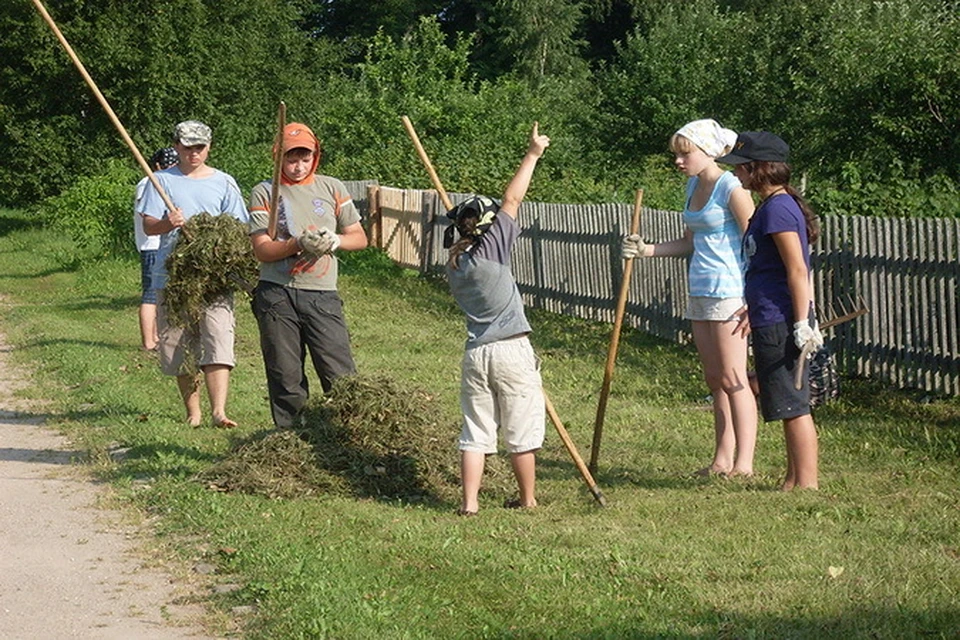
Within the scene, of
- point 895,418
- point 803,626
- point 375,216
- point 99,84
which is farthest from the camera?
point 99,84

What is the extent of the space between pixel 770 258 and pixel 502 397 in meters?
1.47

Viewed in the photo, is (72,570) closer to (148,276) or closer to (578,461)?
(578,461)

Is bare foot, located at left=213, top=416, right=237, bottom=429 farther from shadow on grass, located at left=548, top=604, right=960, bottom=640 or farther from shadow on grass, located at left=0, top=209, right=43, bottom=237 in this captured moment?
shadow on grass, located at left=0, top=209, right=43, bottom=237

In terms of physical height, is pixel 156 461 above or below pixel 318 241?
below

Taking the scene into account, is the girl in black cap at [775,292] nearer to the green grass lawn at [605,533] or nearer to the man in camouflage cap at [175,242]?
the green grass lawn at [605,533]

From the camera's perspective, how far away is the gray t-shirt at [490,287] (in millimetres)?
7172

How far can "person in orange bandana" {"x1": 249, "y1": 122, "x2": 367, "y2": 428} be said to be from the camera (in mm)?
8188

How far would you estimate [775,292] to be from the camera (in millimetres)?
7375

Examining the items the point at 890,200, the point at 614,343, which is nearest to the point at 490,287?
the point at 614,343

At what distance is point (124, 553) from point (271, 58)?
42.3m

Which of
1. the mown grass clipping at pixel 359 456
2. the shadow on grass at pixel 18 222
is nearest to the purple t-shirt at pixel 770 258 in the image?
the mown grass clipping at pixel 359 456

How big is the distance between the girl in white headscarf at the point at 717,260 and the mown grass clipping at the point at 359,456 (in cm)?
125

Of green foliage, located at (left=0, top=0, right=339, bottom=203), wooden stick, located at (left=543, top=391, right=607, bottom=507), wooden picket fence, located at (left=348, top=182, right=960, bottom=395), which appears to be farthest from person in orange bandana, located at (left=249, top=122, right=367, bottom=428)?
green foliage, located at (left=0, top=0, right=339, bottom=203)

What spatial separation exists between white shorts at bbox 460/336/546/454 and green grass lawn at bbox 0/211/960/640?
36 cm
